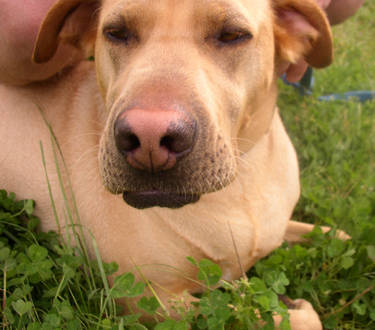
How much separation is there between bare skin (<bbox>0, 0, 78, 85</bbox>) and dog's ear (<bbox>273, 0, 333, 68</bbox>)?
132cm

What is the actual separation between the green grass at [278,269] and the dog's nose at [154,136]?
691mm

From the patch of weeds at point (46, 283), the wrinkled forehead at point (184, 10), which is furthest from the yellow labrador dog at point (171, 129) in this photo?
the patch of weeds at point (46, 283)

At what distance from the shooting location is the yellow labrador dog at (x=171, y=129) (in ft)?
5.73

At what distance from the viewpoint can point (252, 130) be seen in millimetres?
2455

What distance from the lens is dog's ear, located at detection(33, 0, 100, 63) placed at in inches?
88.8

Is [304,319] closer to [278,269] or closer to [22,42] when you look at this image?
[278,269]

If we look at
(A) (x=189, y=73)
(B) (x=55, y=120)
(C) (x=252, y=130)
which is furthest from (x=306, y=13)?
(B) (x=55, y=120)

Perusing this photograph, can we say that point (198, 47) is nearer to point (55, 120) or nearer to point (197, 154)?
point (197, 154)

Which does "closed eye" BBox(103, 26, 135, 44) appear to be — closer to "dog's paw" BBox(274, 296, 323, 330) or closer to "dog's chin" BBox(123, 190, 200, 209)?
"dog's chin" BBox(123, 190, 200, 209)

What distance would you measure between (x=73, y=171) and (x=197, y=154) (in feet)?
3.78

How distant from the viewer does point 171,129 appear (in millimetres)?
1574

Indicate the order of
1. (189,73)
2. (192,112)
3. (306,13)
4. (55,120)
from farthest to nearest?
(55,120) < (306,13) < (189,73) < (192,112)

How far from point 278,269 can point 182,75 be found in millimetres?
1549

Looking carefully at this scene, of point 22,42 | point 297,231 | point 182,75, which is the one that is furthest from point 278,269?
point 22,42
